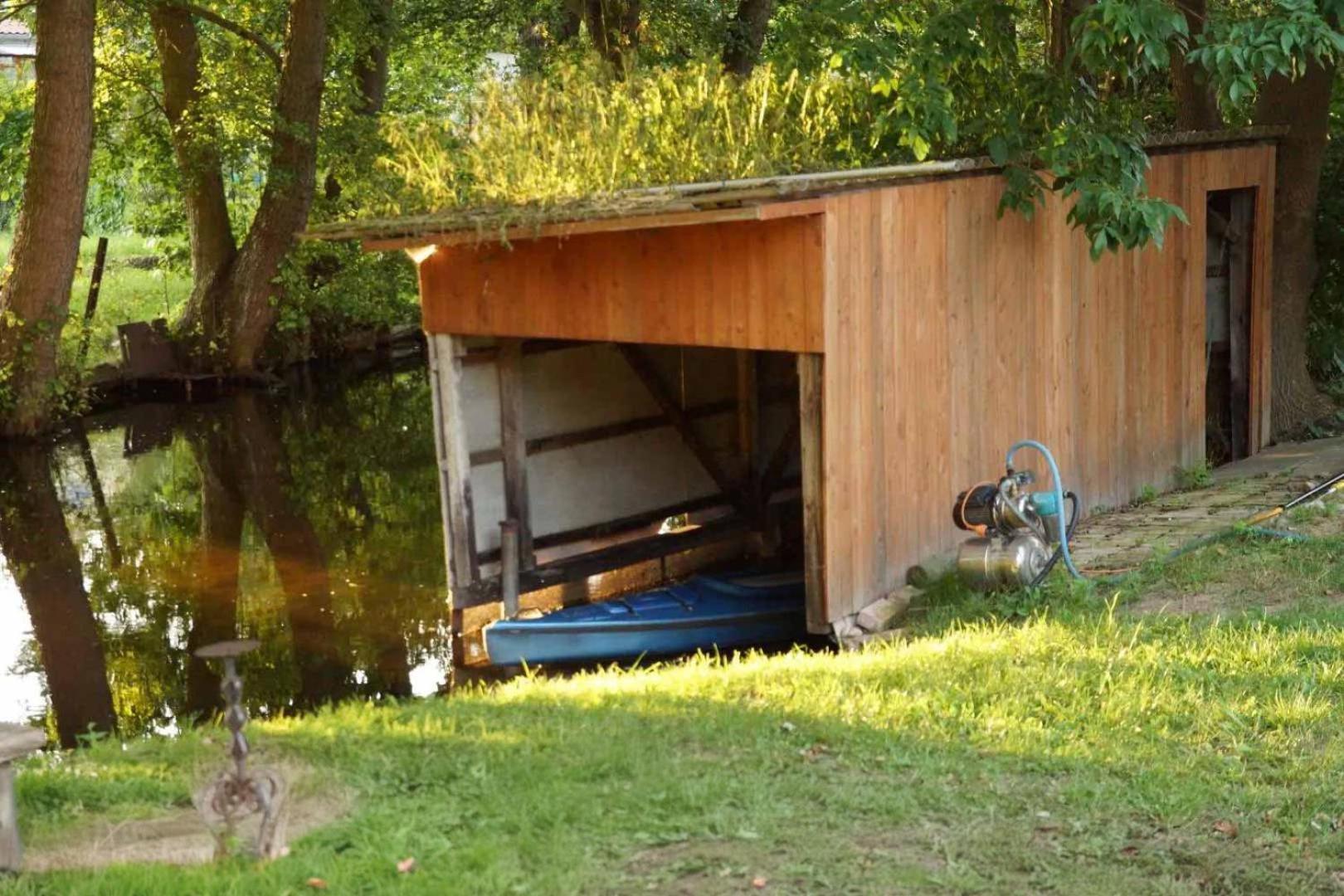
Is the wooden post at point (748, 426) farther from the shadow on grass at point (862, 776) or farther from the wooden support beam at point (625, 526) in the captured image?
the shadow on grass at point (862, 776)

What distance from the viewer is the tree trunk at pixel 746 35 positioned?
2323cm

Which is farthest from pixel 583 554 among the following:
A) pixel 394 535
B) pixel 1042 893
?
pixel 1042 893

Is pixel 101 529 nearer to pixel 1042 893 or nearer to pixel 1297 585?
pixel 1297 585

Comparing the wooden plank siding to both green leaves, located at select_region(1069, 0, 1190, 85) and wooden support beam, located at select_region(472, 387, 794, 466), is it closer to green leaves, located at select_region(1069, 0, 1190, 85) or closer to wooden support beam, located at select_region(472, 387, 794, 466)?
wooden support beam, located at select_region(472, 387, 794, 466)

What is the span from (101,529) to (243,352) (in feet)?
28.1

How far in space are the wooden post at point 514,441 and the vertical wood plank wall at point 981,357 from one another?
10.7ft

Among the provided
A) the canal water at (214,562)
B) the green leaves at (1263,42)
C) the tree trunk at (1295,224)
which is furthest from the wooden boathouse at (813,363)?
the green leaves at (1263,42)

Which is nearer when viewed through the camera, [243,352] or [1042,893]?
[1042,893]

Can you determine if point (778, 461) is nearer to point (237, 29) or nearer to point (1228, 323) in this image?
point (1228, 323)

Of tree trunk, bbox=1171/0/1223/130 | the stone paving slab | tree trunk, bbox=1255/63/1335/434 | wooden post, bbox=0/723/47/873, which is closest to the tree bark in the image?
tree trunk, bbox=1171/0/1223/130

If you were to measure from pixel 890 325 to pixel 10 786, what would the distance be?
626cm

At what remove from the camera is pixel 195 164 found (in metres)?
22.9

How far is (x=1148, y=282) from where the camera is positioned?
12695 mm

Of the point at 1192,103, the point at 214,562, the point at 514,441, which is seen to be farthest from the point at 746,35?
the point at 514,441
